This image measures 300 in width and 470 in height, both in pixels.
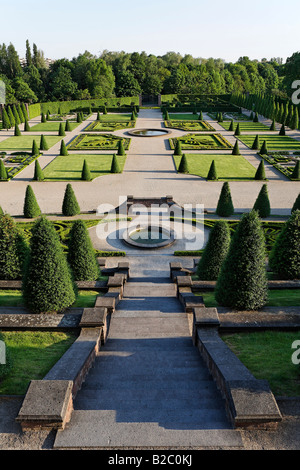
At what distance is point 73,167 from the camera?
121ft

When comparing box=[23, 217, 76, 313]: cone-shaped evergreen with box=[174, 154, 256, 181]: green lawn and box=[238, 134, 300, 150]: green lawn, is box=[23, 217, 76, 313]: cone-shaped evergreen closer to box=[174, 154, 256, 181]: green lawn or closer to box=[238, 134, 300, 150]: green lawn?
box=[174, 154, 256, 181]: green lawn

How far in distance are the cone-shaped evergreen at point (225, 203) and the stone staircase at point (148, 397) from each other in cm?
1397

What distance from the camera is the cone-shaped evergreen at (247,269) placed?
10.6 metres

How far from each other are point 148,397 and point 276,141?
50.0 meters

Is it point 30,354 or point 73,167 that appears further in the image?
point 73,167

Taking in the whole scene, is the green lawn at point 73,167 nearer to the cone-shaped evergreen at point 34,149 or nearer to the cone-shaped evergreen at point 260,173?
the cone-shaped evergreen at point 34,149

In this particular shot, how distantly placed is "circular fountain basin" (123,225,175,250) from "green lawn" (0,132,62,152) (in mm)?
29866

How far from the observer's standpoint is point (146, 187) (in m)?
30.8

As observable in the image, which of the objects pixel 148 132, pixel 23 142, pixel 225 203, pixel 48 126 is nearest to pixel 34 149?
pixel 23 142

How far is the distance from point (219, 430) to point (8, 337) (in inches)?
239

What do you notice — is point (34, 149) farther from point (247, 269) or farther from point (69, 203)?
point (247, 269)

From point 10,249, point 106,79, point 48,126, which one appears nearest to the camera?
point 10,249
